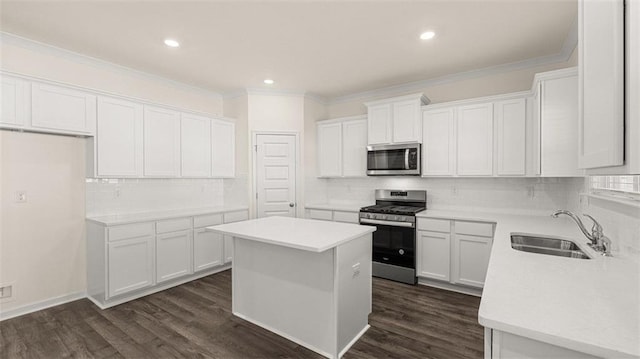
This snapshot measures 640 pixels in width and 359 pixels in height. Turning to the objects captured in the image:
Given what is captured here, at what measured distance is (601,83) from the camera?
940 millimetres

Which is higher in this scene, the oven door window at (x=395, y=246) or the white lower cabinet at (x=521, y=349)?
the white lower cabinet at (x=521, y=349)

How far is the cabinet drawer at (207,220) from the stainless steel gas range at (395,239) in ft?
6.87

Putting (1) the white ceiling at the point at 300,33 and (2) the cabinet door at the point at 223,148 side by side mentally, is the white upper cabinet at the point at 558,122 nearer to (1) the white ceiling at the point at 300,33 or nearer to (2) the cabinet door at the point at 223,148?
(1) the white ceiling at the point at 300,33

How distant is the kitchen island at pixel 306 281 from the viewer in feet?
7.26

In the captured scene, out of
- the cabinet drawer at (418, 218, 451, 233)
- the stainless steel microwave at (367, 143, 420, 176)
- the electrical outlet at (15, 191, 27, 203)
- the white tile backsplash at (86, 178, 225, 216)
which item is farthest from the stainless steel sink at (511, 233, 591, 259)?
the electrical outlet at (15, 191, 27, 203)

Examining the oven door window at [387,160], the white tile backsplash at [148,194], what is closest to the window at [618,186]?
the oven door window at [387,160]

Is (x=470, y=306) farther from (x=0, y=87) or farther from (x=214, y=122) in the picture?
(x=0, y=87)

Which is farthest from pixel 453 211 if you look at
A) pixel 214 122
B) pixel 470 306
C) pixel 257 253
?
pixel 214 122

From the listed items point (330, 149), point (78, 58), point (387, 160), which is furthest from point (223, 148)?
point (387, 160)

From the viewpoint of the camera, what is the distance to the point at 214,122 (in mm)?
4543

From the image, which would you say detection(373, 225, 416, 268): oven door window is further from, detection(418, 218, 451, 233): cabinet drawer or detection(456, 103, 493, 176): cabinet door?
detection(456, 103, 493, 176): cabinet door

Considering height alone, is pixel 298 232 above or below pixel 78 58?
below

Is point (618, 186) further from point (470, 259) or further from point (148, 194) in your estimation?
point (148, 194)

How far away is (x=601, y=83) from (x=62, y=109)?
4.15 m
